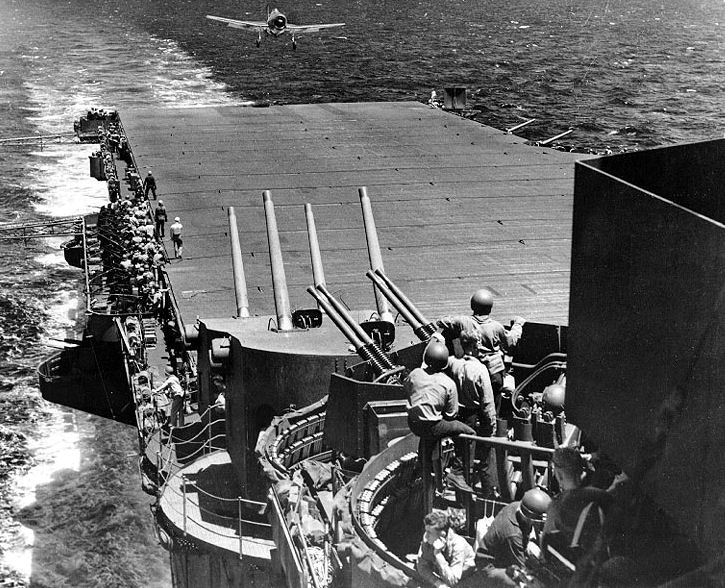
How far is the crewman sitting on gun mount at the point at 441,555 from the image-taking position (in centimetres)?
739

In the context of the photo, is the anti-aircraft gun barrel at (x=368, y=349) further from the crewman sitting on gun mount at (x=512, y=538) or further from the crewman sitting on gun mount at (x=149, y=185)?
the crewman sitting on gun mount at (x=149, y=185)

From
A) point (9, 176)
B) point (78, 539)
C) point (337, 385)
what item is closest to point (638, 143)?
point (9, 176)

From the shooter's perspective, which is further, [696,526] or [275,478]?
[275,478]

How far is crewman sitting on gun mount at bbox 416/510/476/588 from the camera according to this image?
24.2 feet

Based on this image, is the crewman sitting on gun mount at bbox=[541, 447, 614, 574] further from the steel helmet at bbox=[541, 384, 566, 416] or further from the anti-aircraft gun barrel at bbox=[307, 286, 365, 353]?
the anti-aircraft gun barrel at bbox=[307, 286, 365, 353]

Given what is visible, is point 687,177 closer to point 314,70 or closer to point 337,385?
point 337,385

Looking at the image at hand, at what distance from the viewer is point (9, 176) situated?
5100 cm

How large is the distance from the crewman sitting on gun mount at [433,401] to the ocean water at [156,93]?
1407cm

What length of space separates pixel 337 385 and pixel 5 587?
41.1ft

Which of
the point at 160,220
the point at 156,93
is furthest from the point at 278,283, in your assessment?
the point at 156,93

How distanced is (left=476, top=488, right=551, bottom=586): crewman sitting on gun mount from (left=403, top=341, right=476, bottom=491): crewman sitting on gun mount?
1228mm

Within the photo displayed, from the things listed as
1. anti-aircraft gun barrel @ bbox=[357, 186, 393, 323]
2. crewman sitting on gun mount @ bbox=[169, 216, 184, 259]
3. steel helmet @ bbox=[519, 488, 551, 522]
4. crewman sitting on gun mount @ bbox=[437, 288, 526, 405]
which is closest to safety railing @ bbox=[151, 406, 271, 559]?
anti-aircraft gun barrel @ bbox=[357, 186, 393, 323]

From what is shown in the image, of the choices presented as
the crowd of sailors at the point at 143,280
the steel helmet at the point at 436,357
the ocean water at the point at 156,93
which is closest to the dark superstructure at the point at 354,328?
the crowd of sailors at the point at 143,280

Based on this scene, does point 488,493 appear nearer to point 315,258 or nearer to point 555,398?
point 555,398
